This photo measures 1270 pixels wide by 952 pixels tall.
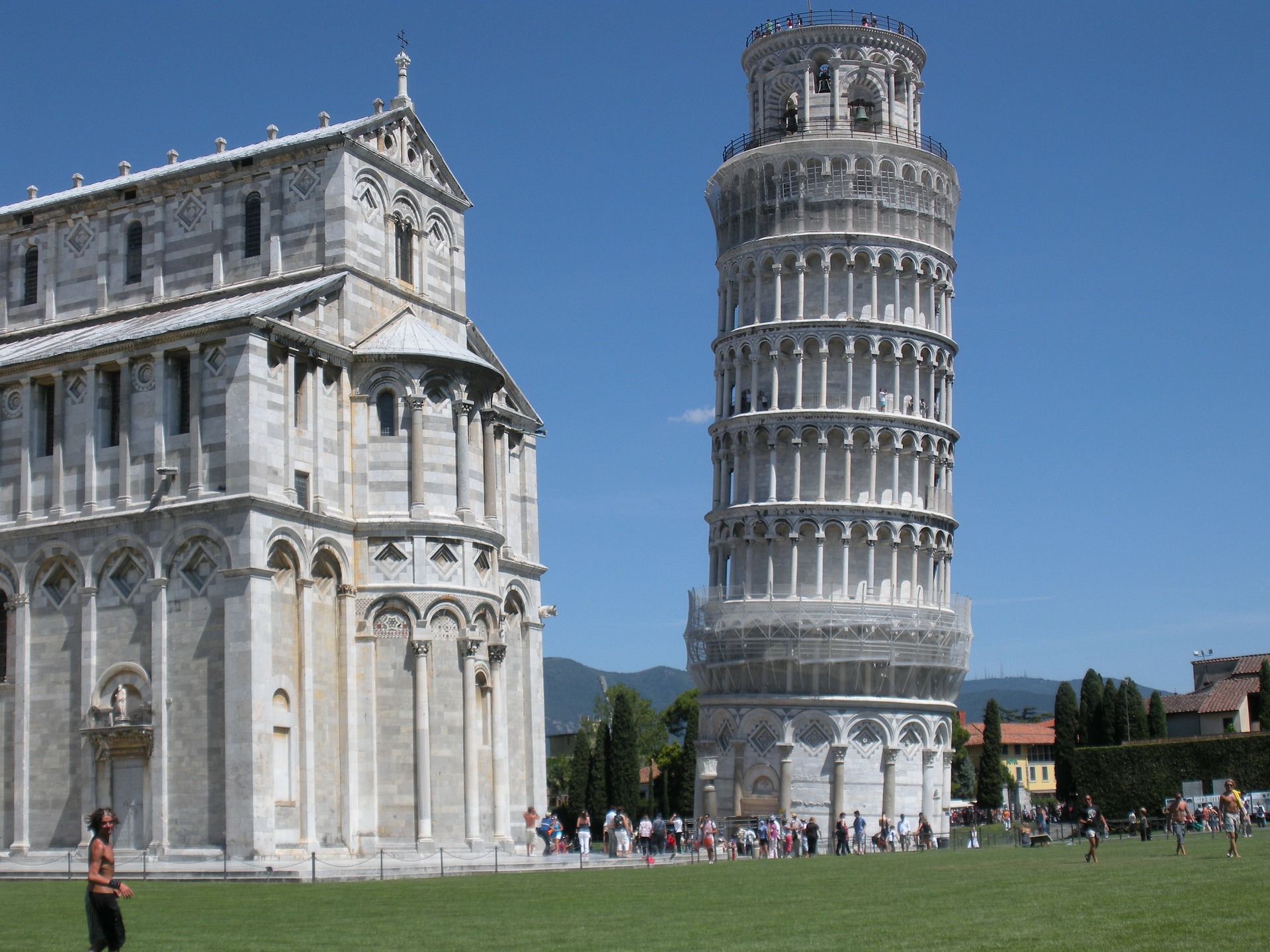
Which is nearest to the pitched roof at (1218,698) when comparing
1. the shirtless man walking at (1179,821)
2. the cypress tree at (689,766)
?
the cypress tree at (689,766)

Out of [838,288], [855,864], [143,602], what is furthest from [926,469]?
[143,602]

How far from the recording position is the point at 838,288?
7512 cm

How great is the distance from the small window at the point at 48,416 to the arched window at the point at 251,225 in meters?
6.34

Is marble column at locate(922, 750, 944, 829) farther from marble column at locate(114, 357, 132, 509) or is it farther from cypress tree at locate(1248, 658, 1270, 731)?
marble column at locate(114, 357, 132, 509)

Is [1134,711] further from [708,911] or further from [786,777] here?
[708,911]

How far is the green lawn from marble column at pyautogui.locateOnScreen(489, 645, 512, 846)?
24.8 feet

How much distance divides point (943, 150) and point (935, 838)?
1270 inches

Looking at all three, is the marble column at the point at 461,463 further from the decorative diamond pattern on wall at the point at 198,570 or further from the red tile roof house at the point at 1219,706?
the red tile roof house at the point at 1219,706

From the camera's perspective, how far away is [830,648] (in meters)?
70.8

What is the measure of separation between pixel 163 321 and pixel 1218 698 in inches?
2789

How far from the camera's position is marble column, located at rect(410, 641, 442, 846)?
41.1 meters

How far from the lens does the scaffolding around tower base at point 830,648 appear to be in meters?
70.9

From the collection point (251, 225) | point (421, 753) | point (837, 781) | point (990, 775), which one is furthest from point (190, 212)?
point (990, 775)

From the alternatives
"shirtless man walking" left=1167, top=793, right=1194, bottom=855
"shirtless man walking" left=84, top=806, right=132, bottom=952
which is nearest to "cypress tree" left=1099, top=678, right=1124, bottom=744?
"shirtless man walking" left=1167, top=793, right=1194, bottom=855
